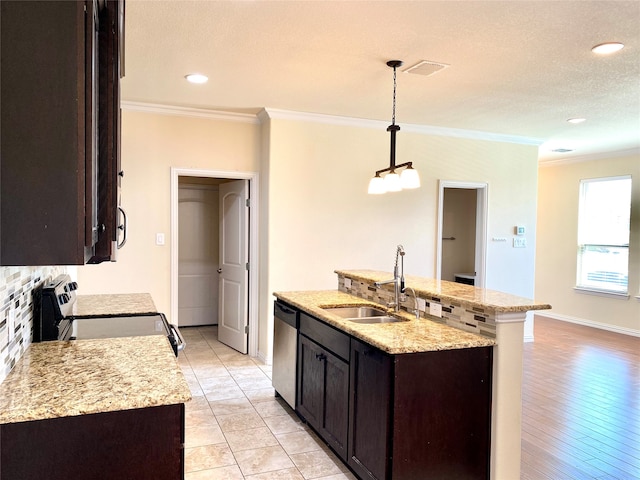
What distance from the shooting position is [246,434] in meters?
3.18

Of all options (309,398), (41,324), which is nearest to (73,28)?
(41,324)

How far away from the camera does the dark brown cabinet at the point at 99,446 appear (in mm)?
1288

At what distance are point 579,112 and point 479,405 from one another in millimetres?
3426

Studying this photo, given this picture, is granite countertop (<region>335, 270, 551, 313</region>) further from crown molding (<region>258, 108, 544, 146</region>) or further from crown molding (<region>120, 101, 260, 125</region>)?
crown molding (<region>120, 101, 260, 125</region>)

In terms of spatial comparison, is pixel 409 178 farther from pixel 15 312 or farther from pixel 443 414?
pixel 15 312

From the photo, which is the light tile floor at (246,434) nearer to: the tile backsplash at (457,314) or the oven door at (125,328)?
the oven door at (125,328)

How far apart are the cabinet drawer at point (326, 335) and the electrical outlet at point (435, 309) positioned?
1.92ft

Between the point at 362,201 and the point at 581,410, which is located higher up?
the point at 362,201

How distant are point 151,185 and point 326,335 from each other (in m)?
2.68

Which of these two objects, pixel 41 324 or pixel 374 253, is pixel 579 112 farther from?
pixel 41 324

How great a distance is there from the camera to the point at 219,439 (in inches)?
122

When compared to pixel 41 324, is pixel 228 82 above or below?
above

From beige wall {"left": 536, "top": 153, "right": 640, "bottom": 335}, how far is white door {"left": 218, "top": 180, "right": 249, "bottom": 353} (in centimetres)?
524

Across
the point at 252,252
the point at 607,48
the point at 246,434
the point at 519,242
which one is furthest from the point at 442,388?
the point at 519,242
